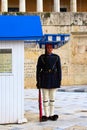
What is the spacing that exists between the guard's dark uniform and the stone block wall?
12172 mm

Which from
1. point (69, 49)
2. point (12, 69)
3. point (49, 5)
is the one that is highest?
point (49, 5)

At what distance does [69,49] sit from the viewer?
2469cm

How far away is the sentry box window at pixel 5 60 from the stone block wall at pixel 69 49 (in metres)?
12.7

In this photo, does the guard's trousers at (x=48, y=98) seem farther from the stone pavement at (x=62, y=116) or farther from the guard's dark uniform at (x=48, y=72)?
the stone pavement at (x=62, y=116)

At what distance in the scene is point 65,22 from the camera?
80.0 feet

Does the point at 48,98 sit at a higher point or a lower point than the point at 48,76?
lower

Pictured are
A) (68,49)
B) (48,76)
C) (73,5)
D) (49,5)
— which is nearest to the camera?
→ (48,76)

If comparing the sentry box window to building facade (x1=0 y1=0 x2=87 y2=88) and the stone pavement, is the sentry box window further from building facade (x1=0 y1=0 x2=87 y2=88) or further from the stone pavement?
building facade (x1=0 y1=0 x2=87 y2=88)

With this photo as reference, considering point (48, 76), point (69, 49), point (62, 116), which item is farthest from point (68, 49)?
point (48, 76)

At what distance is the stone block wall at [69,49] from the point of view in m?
24.0

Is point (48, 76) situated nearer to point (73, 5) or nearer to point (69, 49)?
point (69, 49)

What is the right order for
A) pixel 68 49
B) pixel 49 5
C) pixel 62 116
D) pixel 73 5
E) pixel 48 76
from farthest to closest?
pixel 49 5 → pixel 73 5 → pixel 68 49 → pixel 62 116 → pixel 48 76

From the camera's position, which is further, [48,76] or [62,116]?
[62,116]

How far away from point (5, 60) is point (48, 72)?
1.16 meters
